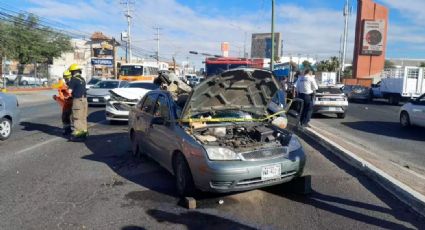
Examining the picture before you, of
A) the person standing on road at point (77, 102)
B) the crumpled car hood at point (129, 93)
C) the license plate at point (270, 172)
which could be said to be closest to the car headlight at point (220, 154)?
the license plate at point (270, 172)

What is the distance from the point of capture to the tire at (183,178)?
18.4ft

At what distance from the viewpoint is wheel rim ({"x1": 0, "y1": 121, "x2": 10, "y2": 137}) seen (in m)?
10.4

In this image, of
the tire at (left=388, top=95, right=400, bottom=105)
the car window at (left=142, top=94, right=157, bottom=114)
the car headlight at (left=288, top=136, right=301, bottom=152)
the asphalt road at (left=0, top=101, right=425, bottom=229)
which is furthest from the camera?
the tire at (left=388, top=95, right=400, bottom=105)

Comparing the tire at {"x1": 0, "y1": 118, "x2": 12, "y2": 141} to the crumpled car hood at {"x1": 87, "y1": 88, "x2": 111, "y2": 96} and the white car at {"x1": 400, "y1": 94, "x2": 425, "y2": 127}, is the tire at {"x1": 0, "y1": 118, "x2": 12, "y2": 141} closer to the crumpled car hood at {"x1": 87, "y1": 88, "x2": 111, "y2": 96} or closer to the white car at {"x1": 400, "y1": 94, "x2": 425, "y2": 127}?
the crumpled car hood at {"x1": 87, "y1": 88, "x2": 111, "y2": 96}

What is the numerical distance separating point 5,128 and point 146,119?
4.95m

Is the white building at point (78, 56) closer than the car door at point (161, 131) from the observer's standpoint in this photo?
No

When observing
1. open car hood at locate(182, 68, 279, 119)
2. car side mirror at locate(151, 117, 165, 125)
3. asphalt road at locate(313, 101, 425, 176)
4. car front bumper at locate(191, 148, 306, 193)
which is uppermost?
open car hood at locate(182, 68, 279, 119)

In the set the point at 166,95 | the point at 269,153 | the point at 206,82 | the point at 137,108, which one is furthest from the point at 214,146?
the point at 137,108

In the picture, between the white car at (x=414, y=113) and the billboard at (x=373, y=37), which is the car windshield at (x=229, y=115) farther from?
the billboard at (x=373, y=37)

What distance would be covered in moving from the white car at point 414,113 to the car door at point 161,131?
9.46 m

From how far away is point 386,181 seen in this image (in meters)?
6.14

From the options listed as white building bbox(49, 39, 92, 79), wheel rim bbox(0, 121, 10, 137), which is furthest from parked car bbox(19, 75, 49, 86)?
wheel rim bbox(0, 121, 10, 137)

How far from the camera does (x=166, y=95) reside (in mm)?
7090

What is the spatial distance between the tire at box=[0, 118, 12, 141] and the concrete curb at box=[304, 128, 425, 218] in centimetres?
800
